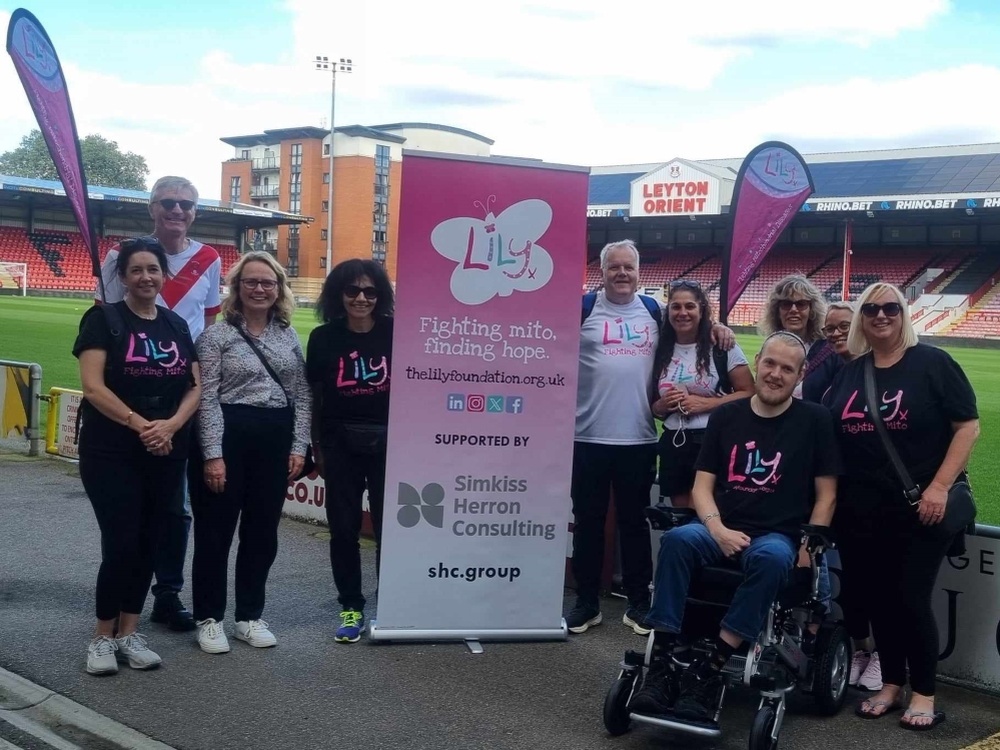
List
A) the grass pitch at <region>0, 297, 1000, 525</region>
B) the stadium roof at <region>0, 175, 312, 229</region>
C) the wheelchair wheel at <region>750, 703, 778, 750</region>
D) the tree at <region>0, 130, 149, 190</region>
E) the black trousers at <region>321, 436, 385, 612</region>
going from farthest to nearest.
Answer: the tree at <region>0, 130, 149, 190</region> < the stadium roof at <region>0, 175, 312, 229</region> < the grass pitch at <region>0, 297, 1000, 525</region> < the black trousers at <region>321, 436, 385, 612</region> < the wheelchair wheel at <region>750, 703, 778, 750</region>

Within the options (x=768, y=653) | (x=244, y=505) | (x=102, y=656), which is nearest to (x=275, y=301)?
(x=244, y=505)

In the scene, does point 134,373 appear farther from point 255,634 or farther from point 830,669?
point 830,669

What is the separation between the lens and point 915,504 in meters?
3.92

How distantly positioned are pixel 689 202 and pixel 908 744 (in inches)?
1754

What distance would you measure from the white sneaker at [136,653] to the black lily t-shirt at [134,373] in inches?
31.4

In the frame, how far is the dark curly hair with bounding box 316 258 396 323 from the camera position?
475cm

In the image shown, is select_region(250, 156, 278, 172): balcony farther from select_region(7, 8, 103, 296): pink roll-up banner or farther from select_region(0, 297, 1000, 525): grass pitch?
select_region(7, 8, 103, 296): pink roll-up banner

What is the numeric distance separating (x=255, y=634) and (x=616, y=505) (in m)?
1.82

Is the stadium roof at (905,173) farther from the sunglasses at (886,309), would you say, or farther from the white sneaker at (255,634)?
the white sneaker at (255,634)

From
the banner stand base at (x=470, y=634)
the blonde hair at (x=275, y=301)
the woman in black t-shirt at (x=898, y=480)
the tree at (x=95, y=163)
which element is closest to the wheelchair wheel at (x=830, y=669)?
the woman in black t-shirt at (x=898, y=480)

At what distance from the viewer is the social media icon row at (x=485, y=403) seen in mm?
4906

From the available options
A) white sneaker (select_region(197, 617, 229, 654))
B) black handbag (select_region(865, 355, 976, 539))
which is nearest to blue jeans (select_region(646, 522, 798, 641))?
black handbag (select_region(865, 355, 976, 539))

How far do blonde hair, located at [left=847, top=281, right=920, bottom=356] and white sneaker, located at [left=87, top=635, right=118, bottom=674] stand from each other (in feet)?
10.6

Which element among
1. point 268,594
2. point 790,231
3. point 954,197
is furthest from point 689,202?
point 268,594
